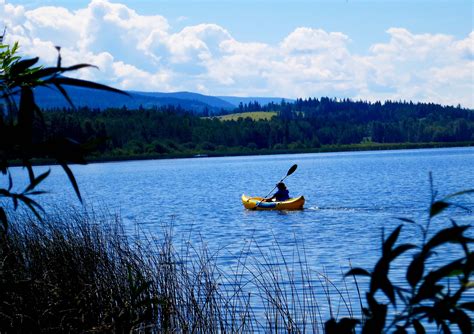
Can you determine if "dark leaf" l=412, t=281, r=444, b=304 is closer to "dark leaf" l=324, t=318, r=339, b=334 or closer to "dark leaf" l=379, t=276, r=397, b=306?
"dark leaf" l=379, t=276, r=397, b=306

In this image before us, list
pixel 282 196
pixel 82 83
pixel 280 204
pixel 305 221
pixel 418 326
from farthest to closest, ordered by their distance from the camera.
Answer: pixel 280 204
pixel 282 196
pixel 305 221
pixel 82 83
pixel 418 326

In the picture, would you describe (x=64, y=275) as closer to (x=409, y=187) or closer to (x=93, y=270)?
(x=93, y=270)

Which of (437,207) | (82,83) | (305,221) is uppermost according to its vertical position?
(82,83)

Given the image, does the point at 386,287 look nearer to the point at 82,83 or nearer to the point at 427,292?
the point at 427,292

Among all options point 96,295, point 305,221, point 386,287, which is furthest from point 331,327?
point 305,221

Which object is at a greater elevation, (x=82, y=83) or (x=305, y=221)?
(x=82, y=83)

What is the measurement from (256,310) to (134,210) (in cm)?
2773

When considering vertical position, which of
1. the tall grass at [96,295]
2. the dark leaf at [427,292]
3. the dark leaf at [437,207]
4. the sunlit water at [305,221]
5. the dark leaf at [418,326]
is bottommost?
the sunlit water at [305,221]

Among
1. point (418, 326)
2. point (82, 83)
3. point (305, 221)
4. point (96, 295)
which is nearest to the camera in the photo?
point (418, 326)

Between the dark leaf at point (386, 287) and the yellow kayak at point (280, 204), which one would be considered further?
the yellow kayak at point (280, 204)

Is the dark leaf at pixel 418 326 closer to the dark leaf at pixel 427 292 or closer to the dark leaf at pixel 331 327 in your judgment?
the dark leaf at pixel 427 292

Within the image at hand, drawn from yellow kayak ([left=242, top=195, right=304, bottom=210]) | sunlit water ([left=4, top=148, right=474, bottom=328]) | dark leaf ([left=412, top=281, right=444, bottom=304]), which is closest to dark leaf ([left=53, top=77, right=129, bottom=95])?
dark leaf ([left=412, top=281, right=444, bottom=304])

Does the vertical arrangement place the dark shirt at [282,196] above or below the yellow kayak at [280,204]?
above

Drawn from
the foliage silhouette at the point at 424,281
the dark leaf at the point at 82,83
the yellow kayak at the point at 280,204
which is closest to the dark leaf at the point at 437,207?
the foliage silhouette at the point at 424,281
